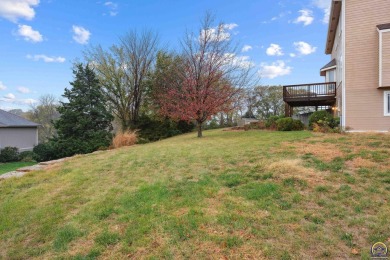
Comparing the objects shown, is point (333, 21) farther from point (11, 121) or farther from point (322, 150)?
point (11, 121)

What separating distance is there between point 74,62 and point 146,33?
6924 millimetres

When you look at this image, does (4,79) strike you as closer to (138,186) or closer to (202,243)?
(138,186)

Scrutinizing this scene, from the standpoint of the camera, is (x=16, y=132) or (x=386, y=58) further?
(x=16, y=132)

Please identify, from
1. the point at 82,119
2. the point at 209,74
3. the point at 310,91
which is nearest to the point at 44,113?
the point at 82,119

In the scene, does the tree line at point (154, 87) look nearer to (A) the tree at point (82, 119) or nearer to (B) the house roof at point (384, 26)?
(A) the tree at point (82, 119)

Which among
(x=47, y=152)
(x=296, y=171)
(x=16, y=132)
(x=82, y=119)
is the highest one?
(x=82, y=119)

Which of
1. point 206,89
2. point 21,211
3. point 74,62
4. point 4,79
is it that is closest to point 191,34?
point 206,89

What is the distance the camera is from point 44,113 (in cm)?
3534

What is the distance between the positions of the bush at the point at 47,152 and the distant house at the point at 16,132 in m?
6.43

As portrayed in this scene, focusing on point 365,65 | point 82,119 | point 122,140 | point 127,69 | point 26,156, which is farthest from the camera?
point 26,156

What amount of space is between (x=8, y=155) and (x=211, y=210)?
76.9 ft

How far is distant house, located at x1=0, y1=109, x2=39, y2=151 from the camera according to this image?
2272 cm

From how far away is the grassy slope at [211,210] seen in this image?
2.75 metres

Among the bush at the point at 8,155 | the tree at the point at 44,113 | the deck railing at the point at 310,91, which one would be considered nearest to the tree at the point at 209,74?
the deck railing at the point at 310,91
